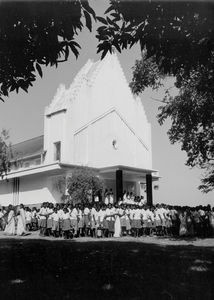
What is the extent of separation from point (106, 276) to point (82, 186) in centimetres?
1873

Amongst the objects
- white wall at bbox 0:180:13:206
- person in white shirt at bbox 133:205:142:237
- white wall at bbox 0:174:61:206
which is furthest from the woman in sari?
white wall at bbox 0:180:13:206

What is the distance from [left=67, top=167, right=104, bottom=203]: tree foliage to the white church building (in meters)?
2.29

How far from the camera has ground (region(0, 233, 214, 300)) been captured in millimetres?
6219

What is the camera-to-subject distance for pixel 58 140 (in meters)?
31.8

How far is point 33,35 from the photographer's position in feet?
21.7

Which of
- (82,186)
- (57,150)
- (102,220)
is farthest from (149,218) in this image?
(57,150)

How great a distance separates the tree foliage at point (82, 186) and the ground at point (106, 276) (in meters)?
14.9

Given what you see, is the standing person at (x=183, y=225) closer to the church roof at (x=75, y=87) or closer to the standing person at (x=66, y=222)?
the standing person at (x=66, y=222)

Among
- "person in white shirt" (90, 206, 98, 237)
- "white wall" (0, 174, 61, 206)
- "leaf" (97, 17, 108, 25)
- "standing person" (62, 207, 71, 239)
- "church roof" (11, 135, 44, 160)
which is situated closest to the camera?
"leaf" (97, 17, 108, 25)

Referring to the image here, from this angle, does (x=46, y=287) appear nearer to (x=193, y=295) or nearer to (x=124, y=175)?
(x=193, y=295)

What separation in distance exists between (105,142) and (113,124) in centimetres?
190

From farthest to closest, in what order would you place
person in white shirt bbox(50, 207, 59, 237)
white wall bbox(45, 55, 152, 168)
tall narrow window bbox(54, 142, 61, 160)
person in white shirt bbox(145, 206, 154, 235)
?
tall narrow window bbox(54, 142, 61, 160)
white wall bbox(45, 55, 152, 168)
person in white shirt bbox(145, 206, 154, 235)
person in white shirt bbox(50, 207, 59, 237)

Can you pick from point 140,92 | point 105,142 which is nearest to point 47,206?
point 140,92

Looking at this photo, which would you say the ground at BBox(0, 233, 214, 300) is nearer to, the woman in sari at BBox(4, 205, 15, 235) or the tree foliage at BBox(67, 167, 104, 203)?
the woman in sari at BBox(4, 205, 15, 235)
